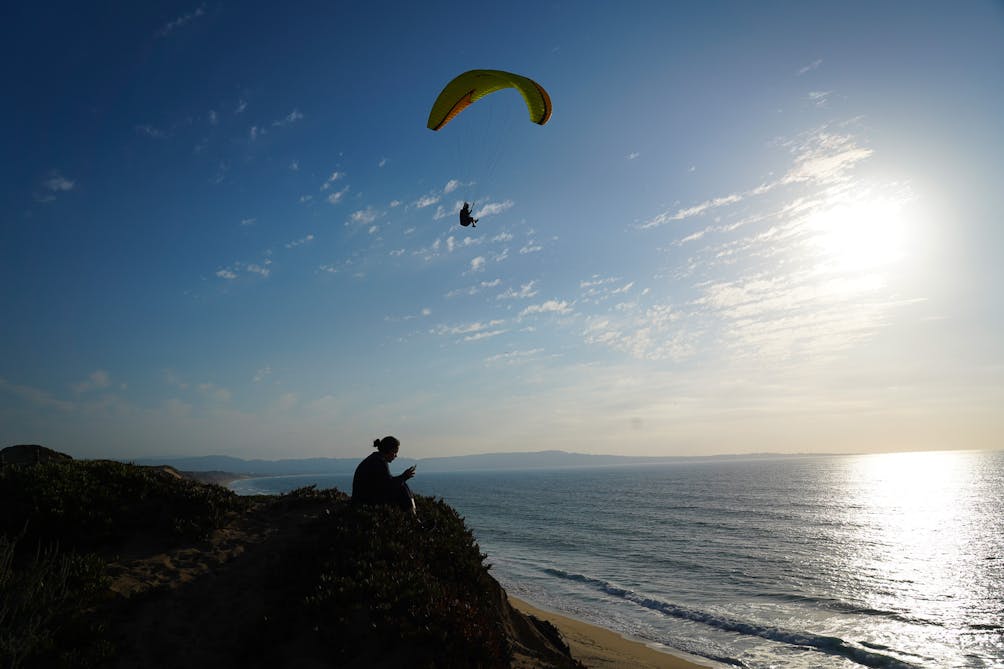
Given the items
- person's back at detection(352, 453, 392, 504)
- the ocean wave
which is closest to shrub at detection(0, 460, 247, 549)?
person's back at detection(352, 453, 392, 504)

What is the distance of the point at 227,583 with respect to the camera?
932 centimetres

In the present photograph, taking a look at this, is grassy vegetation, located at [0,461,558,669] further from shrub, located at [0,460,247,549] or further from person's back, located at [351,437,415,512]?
person's back, located at [351,437,415,512]

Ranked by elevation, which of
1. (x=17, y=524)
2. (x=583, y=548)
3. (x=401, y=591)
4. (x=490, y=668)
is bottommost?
(x=583, y=548)

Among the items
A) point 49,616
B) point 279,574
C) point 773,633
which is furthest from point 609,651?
point 49,616

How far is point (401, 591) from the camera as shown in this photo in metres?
8.33

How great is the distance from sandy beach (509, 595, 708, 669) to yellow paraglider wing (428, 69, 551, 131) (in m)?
17.9

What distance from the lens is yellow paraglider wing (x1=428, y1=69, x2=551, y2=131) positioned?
19.1 metres

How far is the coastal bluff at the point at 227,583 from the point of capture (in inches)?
285

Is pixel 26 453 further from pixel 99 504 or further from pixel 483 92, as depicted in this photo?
pixel 483 92

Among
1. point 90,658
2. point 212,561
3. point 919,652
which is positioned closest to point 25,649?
point 90,658

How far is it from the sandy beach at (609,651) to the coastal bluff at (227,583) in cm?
412

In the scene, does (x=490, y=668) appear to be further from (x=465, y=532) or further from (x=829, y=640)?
(x=829, y=640)

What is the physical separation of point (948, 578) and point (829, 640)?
57.5 ft

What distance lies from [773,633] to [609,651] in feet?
27.3
